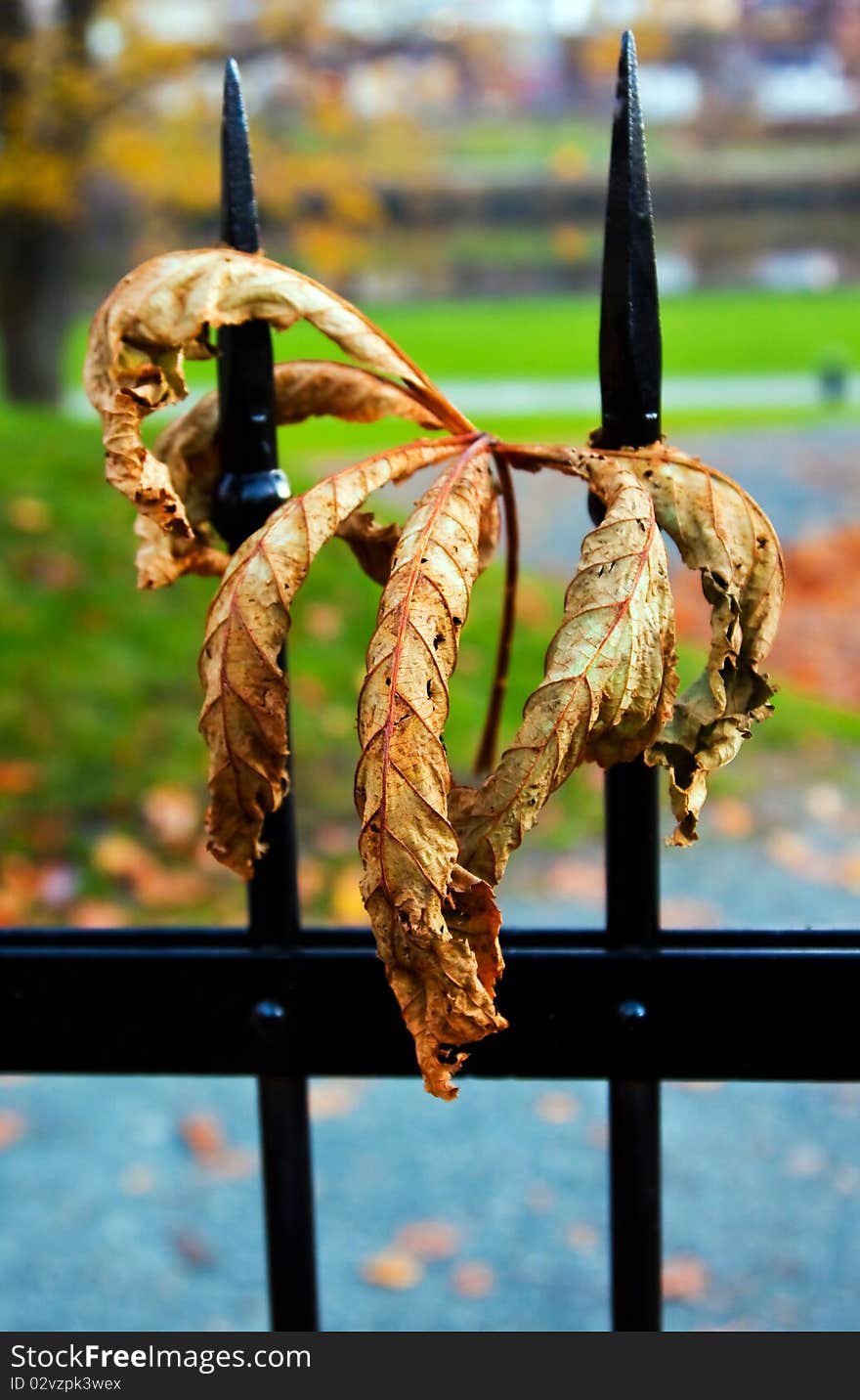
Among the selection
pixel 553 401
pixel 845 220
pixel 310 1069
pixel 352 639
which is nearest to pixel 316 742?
pixel 352 639

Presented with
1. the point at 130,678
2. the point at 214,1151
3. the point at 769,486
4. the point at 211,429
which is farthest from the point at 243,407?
the point at 769,486

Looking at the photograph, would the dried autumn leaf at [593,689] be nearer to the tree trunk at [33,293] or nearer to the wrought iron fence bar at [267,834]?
the wrought iron fence bar at [267,834]

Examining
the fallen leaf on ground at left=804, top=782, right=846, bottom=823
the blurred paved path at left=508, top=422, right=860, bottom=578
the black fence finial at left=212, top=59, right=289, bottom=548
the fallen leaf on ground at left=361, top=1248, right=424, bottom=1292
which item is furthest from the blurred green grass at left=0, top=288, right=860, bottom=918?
the black fence finial at left=212, top=59, right=289, bottom=548

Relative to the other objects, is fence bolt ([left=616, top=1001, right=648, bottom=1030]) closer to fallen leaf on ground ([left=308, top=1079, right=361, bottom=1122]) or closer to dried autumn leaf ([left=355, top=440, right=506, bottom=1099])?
dried autumn leaf ([left=355, top=440, right=506, bottom=1099])

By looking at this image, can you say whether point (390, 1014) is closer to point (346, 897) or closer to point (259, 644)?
point (259, 644)

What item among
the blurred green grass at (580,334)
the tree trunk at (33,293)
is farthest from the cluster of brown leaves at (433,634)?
the blurred green grass at (580,334)
